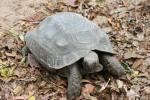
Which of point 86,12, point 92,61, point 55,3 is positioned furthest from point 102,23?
point 92,61

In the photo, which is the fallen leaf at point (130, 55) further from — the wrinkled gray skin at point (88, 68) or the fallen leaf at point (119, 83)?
the fallen leaf at point (119, 83)

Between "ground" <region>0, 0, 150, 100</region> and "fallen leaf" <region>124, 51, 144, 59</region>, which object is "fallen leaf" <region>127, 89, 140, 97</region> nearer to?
"ground" <region>0, 0, 150, 100</region>

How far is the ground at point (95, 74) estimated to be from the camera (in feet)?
15.5

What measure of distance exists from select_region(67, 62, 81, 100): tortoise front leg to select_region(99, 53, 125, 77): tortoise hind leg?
0.36 metres

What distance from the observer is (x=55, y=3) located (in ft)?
20.9

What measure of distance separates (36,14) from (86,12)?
74 cm

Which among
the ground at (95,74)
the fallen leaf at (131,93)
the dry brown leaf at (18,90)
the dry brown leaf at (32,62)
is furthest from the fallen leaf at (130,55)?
the dry brown leaf at (18,90)

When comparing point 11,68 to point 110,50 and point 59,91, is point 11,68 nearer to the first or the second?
point 59,91

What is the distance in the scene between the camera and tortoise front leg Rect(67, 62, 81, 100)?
461 centimetres

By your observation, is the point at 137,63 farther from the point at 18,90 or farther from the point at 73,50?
the point at 18,90

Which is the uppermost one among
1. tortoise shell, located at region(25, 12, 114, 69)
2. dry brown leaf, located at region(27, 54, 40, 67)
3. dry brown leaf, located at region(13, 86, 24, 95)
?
tortoise shell, located at region(25, 12, 114, 69)

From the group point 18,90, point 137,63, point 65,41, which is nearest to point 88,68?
point 65,41

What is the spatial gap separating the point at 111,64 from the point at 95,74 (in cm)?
26

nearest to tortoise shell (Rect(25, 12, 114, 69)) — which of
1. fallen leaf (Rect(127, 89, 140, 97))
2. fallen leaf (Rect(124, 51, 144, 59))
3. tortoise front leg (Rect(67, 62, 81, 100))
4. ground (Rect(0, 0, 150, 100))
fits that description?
tortoise front leg (Rect(67, 62, 81, 100))
